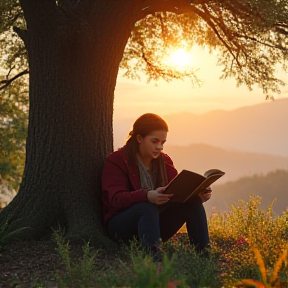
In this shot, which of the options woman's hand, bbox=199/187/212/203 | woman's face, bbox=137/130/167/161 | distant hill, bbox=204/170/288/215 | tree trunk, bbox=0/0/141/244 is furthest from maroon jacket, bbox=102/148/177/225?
distant hill, bbox=204/170/288/215

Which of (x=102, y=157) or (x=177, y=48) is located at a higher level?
(x=177, y=48)

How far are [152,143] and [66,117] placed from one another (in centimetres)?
133

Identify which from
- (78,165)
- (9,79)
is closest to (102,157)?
(78,165)

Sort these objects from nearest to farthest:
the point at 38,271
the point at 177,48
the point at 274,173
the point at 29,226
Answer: the point at 38,271
the point at 29,226
the point at 177,48
the point at 274,173

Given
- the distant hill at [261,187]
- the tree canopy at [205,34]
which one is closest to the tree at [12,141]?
the tree canopy at [205,34]

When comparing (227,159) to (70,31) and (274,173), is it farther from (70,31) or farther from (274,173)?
(70,31)

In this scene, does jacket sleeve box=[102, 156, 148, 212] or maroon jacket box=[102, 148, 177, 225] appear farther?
maroon jacket box=[102, 148, 177, 225]

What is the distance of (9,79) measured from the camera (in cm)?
1362

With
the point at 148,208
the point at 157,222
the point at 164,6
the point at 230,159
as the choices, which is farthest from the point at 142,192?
the point at 230,159

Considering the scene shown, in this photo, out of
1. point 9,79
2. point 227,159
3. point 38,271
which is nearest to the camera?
point 38,271

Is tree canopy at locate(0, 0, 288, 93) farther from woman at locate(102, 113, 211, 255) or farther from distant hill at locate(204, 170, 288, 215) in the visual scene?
distant hill at locate(204, 170, 288, 215)

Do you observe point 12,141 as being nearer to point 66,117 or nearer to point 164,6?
point 164,6

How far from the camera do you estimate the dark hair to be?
6531mm

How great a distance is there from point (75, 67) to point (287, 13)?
362 centimetres
